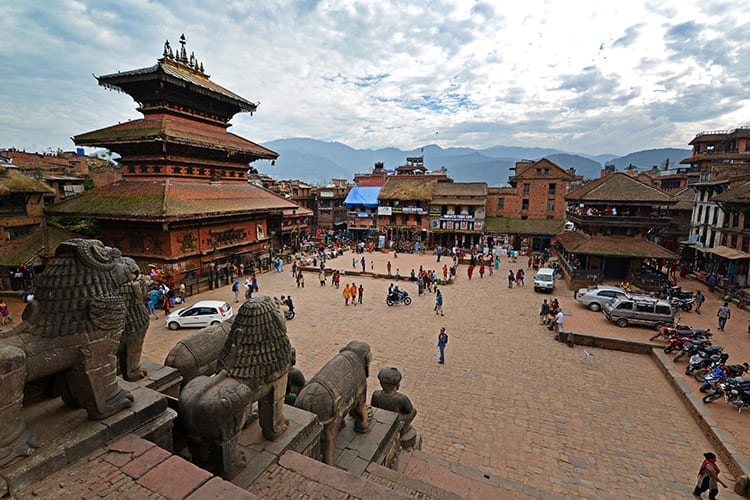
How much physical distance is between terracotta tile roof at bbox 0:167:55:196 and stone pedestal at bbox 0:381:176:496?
24.4m

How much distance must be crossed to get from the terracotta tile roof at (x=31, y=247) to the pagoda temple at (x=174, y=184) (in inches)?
59.7

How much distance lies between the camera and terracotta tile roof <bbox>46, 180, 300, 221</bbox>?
19703mm

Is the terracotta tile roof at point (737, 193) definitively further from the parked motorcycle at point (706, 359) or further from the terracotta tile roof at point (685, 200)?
the parked motorcycle at point (706, 359)

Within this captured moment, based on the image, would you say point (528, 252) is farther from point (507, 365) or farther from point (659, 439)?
point (659, 439)

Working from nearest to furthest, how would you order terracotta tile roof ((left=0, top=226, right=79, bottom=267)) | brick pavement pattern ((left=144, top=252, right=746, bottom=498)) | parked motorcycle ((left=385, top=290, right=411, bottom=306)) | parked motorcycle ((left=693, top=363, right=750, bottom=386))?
brick pavement pattern ((left=144, top=252, right=746, bottom=498)), parked motorcycle ((left=693, top=363, right=750, bottom=386)), terracotta tile roof ((left=0, top=226, right=79, bottom=267)), parked motorcycle ((left=385, top=290, right=411, bottom=306))

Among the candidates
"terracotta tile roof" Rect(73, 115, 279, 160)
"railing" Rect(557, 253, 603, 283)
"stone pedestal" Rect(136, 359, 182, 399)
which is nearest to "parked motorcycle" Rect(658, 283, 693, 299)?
"railing" Rect(557, 253, 603, 283)

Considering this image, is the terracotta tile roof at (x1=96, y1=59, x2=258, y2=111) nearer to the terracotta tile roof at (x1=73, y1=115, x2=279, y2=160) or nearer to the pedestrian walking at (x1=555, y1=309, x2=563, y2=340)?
the terracotta tile roof at (x1=73, y1=115, x2=279, y2=160)

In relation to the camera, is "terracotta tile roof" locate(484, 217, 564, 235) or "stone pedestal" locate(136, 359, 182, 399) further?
"terracotta tile roof" locate(484, 217, 564, 235)

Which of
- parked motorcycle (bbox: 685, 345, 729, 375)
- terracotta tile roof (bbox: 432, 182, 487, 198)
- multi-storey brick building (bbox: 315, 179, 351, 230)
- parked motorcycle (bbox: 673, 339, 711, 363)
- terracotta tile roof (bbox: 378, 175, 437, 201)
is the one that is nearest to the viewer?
parked motorcycle (bbox: 685, 345, 729, 375)

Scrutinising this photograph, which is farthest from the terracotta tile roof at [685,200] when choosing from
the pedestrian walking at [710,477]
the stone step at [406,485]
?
the stone step at [406,485]

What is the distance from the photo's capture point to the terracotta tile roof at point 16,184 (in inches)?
814

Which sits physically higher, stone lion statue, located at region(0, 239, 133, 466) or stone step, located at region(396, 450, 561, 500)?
stone lion statue, located at region(0, 239, 133, 466)

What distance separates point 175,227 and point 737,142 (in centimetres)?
6080

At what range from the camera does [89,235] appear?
2336 cm
